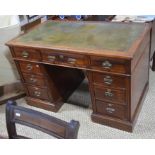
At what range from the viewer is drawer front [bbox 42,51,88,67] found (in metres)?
1.60

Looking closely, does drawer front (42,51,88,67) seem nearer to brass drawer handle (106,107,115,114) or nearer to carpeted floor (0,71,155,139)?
brass drawer handle (106,107,115,114)

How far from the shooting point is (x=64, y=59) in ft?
5.46

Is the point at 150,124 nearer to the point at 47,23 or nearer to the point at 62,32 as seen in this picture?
the point at 62,32

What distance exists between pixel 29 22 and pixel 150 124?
1451 millimetres

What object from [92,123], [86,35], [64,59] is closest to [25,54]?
[64,59]

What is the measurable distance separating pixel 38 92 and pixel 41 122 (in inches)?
Answer: 44.6

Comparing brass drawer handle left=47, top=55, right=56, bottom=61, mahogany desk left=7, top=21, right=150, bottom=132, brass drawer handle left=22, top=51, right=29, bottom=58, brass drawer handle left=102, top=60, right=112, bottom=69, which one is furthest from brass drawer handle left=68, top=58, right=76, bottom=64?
brass drawer handle left=22, top=51, right=29, bottom=58

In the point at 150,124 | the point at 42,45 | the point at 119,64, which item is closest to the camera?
the point at 119,64

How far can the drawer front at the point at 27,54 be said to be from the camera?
1764 millimetres

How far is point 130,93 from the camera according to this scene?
5.20 feet

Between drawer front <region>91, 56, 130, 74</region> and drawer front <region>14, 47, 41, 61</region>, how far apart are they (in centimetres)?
47

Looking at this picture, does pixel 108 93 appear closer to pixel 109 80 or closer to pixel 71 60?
pixel 109 80

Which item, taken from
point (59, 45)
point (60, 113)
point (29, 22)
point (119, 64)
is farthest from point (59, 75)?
point (119, 64)

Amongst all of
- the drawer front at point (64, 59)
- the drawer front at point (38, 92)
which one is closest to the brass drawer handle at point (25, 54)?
the drawer front at point (64, 59)
